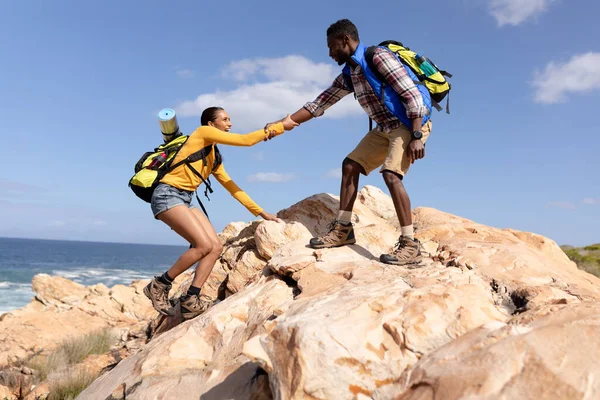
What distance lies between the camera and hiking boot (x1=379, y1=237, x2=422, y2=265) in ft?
15.7

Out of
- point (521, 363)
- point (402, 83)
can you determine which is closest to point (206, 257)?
point (402, 83)

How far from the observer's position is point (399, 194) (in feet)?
16.1

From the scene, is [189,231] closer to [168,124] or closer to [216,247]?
[216,247]

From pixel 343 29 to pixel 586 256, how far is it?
80.6 ft

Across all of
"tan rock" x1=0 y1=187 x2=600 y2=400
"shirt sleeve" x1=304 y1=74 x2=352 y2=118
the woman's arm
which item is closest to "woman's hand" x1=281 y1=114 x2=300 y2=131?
"shirt sleeve" x1=304 y1=74 x2=352 y2=118

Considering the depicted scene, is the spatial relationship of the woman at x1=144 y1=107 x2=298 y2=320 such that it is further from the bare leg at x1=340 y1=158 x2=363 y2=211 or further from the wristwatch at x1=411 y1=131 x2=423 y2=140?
the wristwatch at x1=411 y1=131 x2=423 y2=140

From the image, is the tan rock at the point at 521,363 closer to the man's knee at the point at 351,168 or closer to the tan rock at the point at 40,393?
the man's knee at the point at 351,168

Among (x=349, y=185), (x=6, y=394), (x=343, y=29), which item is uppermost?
(x=343, y=29)

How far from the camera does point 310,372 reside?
2848mm

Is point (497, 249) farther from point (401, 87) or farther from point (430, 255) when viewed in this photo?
point (401, 87)

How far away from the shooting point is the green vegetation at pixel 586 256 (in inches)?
743

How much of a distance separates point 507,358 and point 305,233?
4.07 metres

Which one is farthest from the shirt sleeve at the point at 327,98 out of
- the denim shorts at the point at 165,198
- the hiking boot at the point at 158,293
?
the hiking boot at the point at 158,293

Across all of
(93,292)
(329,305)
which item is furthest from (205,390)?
(93,292)
